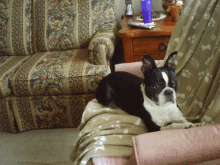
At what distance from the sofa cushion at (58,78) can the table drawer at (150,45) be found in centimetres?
36

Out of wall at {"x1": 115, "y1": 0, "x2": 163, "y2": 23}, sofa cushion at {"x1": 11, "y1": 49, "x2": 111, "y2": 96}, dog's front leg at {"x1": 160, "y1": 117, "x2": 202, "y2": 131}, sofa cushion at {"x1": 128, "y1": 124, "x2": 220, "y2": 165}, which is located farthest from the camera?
wall at {"x1": 115, "y1": 0, "x2": 163, "y2": 23}

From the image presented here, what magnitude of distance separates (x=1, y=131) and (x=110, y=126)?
1434 mm

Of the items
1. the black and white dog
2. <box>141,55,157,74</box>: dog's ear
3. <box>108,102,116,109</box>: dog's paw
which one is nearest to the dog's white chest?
the black and white dog

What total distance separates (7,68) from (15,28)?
57 centimetres

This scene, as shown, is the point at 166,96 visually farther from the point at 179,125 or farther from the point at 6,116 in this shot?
the point at 6,116

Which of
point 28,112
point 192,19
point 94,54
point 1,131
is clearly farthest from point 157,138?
point 1,131

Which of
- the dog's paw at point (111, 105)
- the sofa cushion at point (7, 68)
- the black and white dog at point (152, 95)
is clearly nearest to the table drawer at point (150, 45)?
the black and white dog at point (152, 95)

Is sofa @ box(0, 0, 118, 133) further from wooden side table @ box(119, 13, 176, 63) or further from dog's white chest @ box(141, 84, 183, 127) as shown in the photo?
dog's white chest @ box(141, 84, 183, 127)

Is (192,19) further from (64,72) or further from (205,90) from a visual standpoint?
(64,72)

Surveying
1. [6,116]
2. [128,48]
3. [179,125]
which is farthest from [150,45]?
[6,116]

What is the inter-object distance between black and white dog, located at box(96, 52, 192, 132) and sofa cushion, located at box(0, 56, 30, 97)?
102 centimetres

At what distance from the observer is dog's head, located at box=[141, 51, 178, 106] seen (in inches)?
36.8

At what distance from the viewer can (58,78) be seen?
1691mm

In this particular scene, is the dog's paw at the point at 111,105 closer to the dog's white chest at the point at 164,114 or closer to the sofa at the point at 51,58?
the dog's white chest at the point at 164,114
